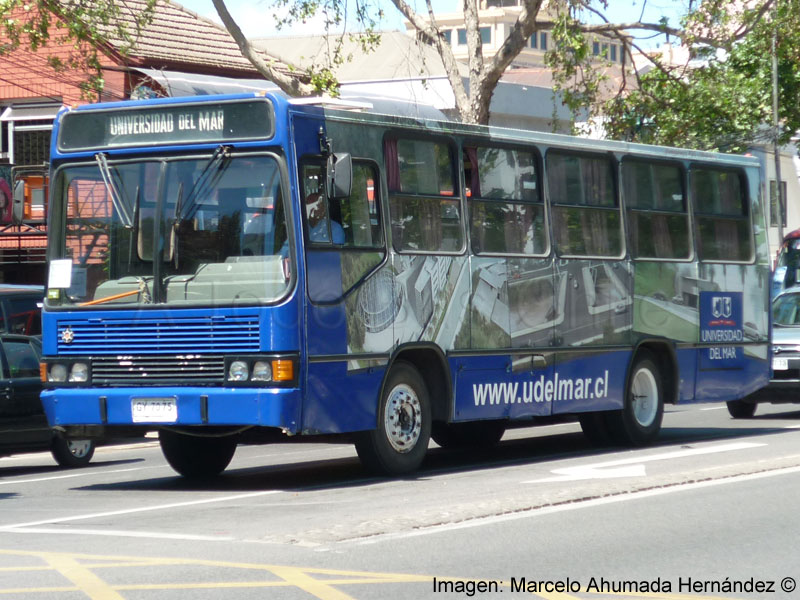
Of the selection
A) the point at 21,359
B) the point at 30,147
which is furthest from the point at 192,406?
the point at 30,147

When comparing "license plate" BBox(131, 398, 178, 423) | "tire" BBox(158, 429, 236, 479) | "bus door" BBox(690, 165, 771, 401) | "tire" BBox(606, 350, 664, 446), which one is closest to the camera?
"license plate" BBox(131, 398, 178, 423)

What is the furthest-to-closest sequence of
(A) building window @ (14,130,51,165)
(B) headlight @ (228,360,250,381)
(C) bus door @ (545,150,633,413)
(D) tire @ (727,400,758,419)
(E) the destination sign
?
1. (A) building window @ (14,130,51,165)
2. (D) tire @ (727,400,758,419)
3. (C) bus door @ (545,150,633,413)
4. (E) the destination sign
5. (B) headlight @ (228,360,250,381)

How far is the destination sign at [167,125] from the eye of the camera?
37.2 feet

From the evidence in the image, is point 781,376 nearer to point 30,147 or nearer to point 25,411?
point 25,411

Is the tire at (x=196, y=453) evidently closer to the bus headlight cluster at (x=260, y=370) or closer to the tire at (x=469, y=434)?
the bus headlight cluster at (x=260, y=370)

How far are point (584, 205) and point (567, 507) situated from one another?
16.9 ft

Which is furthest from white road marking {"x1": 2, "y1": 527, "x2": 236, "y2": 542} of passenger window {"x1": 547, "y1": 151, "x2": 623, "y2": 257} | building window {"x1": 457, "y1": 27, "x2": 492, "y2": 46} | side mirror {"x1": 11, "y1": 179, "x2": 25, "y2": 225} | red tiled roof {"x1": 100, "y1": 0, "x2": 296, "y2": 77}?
building window {"x1": 457, "y1": 27, "x2": 492, "y2": 46}

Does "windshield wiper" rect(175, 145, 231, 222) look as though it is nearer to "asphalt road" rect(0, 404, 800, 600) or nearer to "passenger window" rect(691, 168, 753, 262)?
"asphalt road" rect(0, 404, 800, 600)

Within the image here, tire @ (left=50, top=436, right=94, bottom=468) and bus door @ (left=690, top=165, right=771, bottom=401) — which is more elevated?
bus door @ (left=690, top=165, right=771, bottom=401)

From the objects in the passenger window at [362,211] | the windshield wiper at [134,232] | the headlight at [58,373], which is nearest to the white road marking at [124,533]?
the headlight at [58,373]

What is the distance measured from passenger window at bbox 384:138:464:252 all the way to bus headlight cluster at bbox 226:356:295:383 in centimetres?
175

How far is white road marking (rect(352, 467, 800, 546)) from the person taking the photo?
8742 mm

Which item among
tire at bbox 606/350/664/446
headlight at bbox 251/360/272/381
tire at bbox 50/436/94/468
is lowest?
tire at bbox 50/436/94/468

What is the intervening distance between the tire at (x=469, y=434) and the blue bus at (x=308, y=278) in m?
1.49
